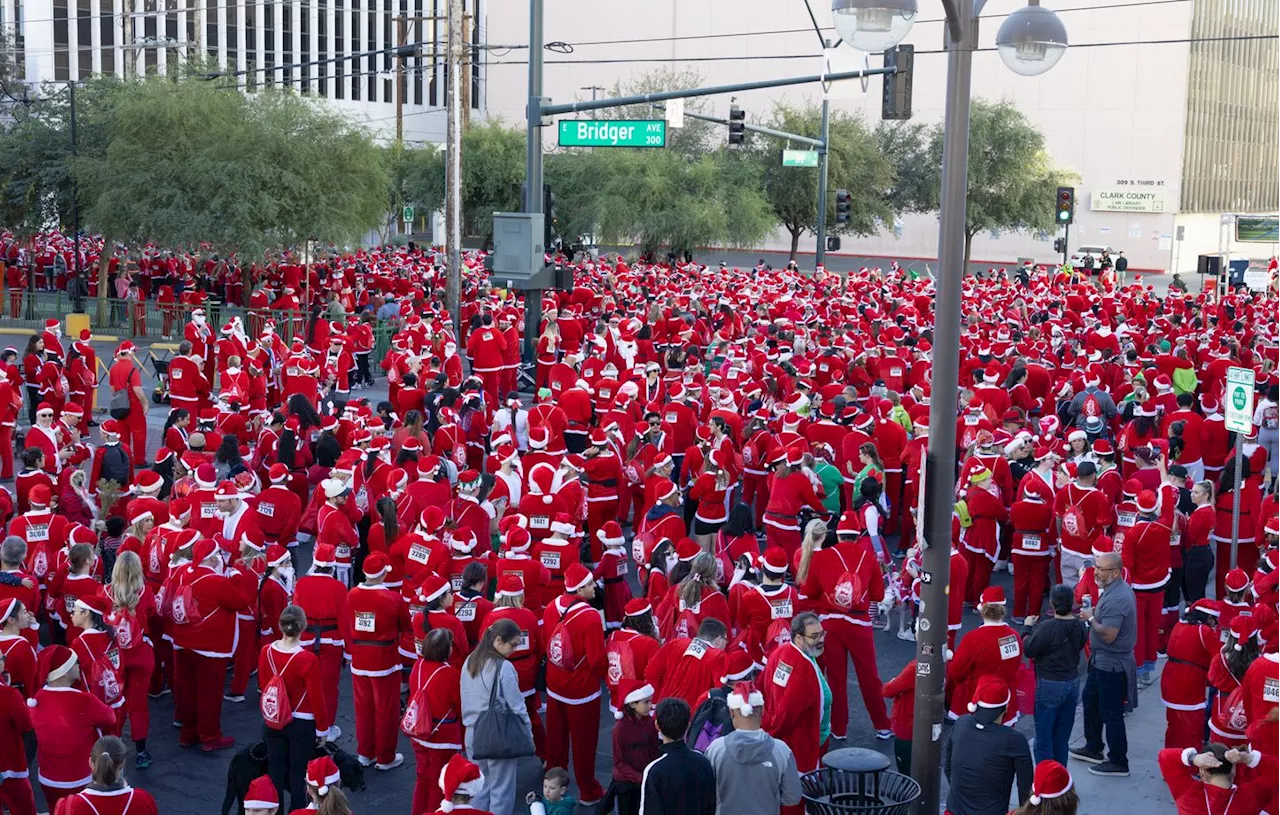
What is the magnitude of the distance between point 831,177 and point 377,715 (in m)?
40.4

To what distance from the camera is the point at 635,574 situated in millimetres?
14672

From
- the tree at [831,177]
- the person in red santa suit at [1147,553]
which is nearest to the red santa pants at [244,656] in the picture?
the person in red santa suit at [1147,553]

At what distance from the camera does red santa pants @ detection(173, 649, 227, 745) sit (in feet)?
32.4

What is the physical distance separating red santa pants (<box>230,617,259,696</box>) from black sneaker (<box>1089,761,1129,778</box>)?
6238 mm

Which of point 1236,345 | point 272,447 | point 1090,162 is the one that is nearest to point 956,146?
point 272,447

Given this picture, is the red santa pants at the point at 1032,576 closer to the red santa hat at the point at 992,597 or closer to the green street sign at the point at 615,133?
the red santa hat at the point at 992,597

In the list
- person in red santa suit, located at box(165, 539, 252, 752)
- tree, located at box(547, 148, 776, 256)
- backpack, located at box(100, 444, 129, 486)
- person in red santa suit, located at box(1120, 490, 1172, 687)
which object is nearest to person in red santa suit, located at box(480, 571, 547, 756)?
person in red santa suit, located at box(165, 539, 252, 752)

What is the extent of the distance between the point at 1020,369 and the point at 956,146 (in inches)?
480

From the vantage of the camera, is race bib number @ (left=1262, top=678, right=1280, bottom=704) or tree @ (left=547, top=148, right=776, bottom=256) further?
tree @ (left=547, top=148, right=776, bottom=256)

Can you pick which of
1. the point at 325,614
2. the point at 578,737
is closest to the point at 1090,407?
the point at 578,737

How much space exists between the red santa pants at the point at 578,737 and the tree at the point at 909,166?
162 ft

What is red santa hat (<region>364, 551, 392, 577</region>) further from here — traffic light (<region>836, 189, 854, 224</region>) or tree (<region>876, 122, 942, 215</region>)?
tree (<region>876, 122, 942, 215</region>)

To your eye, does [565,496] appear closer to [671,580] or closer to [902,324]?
[671,580]

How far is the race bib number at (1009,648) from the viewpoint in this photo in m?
8.49
